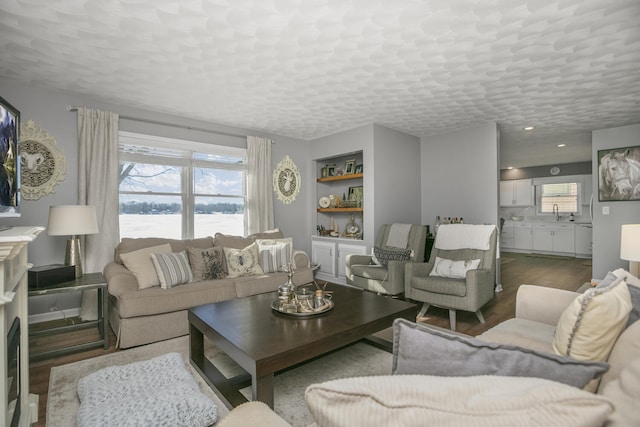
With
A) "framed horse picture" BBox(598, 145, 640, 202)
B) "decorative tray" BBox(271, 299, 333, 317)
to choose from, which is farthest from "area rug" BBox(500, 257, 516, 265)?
"decorative tray" BBox(271, 299, 333, 317)

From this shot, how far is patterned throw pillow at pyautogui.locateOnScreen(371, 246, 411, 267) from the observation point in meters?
4.11

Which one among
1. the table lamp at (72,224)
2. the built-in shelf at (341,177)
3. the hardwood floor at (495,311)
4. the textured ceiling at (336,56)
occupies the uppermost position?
the textured ceiling at (336,56)

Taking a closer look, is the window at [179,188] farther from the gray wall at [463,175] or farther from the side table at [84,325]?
the gray wall at [463,175]

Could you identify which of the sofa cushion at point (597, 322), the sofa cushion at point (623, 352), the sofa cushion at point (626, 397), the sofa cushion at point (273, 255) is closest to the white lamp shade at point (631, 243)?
the sofa cushion at point (597, 322)

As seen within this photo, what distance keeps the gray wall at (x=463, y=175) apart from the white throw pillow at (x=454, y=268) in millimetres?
1589

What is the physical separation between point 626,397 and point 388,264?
10.3 ft

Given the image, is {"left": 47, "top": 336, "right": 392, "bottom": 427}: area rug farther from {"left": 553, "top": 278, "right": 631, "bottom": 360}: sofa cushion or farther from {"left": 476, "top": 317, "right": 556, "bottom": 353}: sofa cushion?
{"left": 553, "top": 278, "right": 631, "bottom": 360}: sofa cushion

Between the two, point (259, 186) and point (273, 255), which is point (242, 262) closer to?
point (273, 255)

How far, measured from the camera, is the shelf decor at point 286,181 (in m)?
5.35

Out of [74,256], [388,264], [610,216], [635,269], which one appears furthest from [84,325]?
[610,216]

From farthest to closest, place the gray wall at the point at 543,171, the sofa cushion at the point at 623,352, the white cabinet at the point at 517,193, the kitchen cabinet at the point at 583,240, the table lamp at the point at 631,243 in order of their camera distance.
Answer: the white cabinet at the point at 517,193, the gray wall at the point at 543,171, the kitchen cabinet at the point at 583,240, the table lamp at the point at 631,243, the sofa cushion at the point at 623,352

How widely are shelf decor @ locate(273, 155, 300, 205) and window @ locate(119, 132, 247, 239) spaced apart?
0.57 m

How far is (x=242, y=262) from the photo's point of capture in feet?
12.2

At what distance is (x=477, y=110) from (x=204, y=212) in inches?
155
